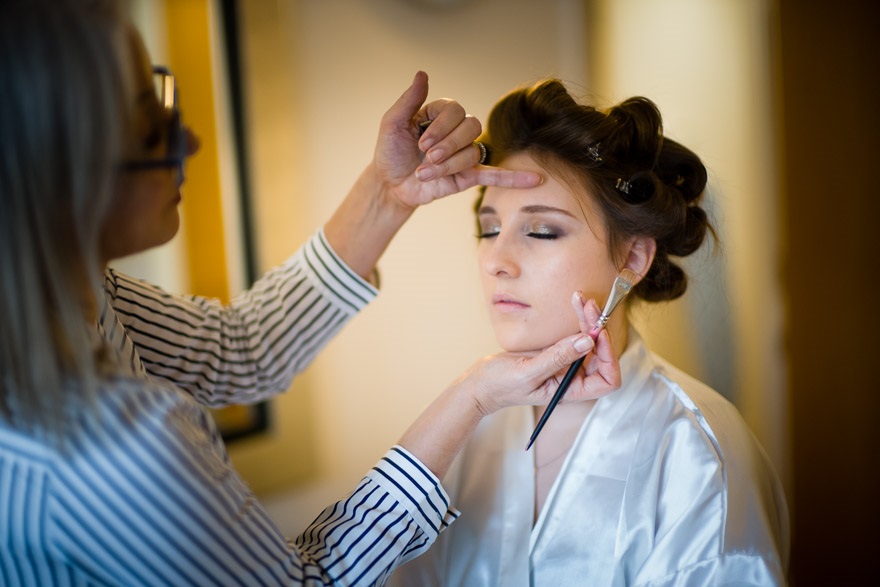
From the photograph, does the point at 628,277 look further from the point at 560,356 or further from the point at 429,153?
the point at 429,153

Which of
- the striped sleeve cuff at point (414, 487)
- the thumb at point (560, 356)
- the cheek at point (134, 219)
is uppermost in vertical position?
the cheek at point (134, 219)

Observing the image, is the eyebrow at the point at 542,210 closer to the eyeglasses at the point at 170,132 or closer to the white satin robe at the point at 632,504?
the white satin robe at the point at 632,504

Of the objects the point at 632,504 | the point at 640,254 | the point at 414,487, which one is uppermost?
the point at 640,254

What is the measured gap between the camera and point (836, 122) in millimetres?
1384

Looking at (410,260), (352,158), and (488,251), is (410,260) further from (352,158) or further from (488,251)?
(488,251)

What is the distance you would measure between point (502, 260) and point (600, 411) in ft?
0.89

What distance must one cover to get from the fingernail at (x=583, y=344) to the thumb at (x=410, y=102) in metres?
0.38

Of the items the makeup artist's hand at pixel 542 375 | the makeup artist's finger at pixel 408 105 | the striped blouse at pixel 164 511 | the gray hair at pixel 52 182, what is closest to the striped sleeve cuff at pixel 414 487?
the striped blouse at pixel 164 511

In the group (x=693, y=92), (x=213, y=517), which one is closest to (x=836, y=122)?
(x=693, y=92)

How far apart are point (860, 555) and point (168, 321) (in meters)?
1.59

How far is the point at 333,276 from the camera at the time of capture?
1.01 meters

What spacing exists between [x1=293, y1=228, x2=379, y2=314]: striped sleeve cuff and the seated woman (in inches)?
8.2

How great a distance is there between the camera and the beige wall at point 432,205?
1500mm

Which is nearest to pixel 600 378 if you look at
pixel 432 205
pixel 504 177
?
pixel 504 177
